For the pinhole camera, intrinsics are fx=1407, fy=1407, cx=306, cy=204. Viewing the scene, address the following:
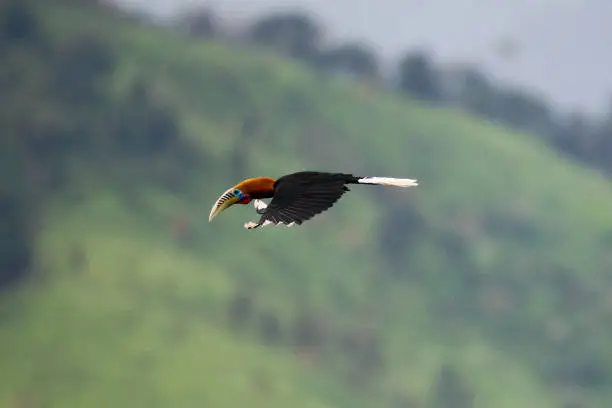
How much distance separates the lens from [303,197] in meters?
16.9

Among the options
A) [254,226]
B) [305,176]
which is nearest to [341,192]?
[305,176]

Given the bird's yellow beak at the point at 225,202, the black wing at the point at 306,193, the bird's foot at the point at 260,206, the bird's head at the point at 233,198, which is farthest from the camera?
the bird's foot at the point at 260,206

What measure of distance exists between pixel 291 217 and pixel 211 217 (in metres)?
1.06

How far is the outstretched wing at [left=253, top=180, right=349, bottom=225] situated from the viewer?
1666 cm

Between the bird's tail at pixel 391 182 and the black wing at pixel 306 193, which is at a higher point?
the bird's tail at pixel 391 182

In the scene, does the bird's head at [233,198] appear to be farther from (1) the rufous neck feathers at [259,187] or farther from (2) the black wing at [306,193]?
(2) the black wing at [306,193]

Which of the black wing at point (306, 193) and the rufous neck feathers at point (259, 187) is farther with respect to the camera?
the rufous neck feathers at point (259, 187)

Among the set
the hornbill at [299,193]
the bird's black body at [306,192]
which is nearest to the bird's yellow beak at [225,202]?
the hornbill at [299,193]

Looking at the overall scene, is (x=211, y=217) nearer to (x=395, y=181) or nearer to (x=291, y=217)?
(x=291, y=217)

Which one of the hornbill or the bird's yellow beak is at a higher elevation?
the hornbill


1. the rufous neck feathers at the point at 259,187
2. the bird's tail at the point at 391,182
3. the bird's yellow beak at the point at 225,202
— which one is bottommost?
the bird's yellow beak at the point at 225,202

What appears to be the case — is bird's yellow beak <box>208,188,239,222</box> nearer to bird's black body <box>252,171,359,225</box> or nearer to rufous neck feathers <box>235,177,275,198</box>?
rufous neck feathers <box>235,177,275,198</box>

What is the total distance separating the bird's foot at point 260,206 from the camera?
55.9ft

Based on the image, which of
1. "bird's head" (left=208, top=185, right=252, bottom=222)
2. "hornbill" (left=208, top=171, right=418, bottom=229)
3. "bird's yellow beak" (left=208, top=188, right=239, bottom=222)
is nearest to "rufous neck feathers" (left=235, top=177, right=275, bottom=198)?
"hornbill" (left=208, top=171, right=418, bottom=229)
